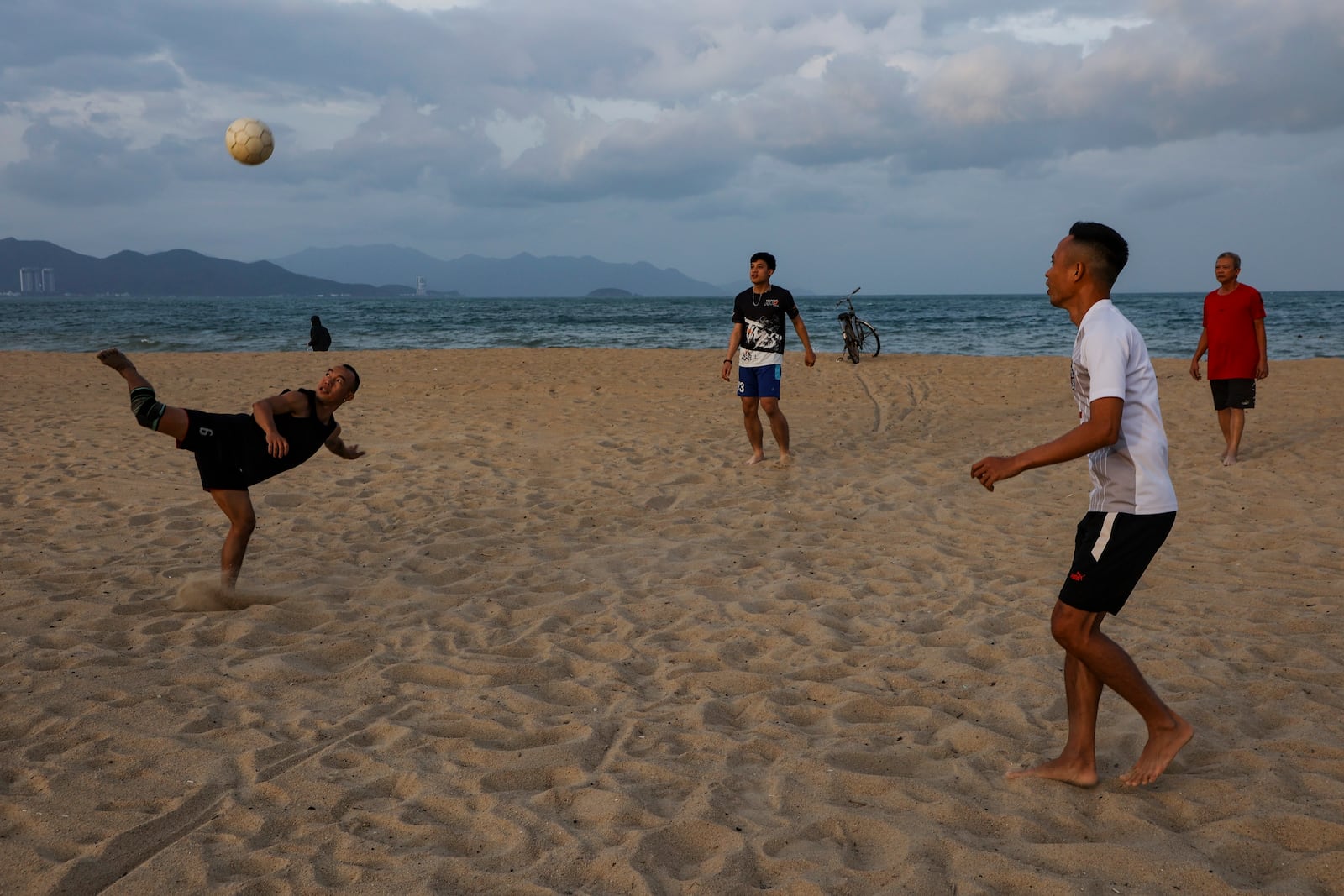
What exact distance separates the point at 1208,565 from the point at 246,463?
5.40m

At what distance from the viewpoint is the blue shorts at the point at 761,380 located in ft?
26.3

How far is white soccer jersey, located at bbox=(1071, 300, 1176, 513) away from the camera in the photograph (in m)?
2.67

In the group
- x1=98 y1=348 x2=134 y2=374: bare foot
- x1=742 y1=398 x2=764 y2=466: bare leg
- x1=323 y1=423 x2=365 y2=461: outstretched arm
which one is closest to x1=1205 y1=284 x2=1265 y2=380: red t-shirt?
x1=742 y1=398 x2=764 y2=466: bare leg

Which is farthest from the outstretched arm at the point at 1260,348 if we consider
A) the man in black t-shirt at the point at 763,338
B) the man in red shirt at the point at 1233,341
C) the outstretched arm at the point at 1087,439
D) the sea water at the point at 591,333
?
the sea water at the point at 591,333

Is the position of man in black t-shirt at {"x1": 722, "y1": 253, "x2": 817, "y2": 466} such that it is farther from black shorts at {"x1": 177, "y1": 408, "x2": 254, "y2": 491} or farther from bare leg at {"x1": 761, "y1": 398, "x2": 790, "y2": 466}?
black shorts at {"x1": 177, "y1": 408, "x2": 254, "y2": 491}

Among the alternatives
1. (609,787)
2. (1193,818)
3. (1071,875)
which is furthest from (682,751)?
(1193,818)

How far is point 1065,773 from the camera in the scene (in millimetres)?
2984

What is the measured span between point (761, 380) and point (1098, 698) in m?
5.30

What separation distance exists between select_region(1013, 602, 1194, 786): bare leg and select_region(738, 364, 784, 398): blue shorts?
5.15m

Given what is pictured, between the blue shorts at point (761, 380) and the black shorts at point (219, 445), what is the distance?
173 inches

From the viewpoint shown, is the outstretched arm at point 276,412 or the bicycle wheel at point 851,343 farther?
the bicycle wheel at point 851,343

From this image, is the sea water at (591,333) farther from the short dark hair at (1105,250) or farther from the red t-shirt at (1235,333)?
the short dark hair at (1105,250)

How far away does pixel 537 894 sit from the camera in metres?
2.40

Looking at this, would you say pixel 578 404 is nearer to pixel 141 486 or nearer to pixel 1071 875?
pixel 141 486
